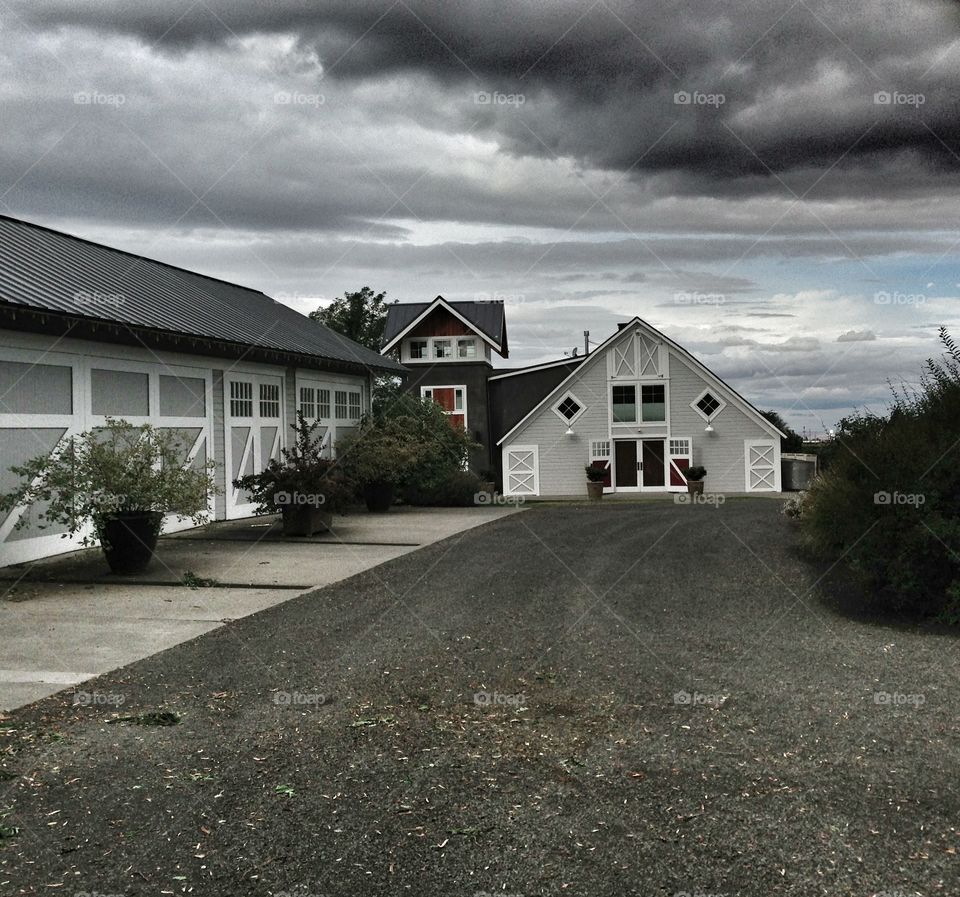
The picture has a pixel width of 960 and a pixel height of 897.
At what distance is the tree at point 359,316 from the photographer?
171ft

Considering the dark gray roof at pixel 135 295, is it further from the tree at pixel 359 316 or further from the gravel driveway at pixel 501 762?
the tree at pixel 359 316

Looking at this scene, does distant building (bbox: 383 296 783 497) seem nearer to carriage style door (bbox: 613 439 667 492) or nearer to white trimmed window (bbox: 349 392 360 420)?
carriage style door (bbox: 613 439 667 492)

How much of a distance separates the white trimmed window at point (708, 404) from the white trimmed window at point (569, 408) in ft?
13.6

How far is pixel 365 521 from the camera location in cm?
2016

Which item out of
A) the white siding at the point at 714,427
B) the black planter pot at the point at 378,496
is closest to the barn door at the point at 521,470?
the white siding at the point at 714,427

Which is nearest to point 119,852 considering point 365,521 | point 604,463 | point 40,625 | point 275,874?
point 275,874

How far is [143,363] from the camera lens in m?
15.4

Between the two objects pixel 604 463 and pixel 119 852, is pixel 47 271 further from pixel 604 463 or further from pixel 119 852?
pixel 604 463

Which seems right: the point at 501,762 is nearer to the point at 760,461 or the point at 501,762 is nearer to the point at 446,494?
the point at 446,494

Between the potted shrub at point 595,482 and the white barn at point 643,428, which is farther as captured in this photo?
the white barn at point 643,428

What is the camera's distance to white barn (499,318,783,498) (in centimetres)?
3506

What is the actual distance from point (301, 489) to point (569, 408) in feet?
69.4

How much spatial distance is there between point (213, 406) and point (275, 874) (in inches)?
576

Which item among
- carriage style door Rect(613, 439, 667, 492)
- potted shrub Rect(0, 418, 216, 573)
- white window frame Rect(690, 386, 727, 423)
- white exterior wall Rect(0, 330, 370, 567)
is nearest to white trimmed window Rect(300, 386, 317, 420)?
white exterior wall Rect(0, 330, 370, 567)
